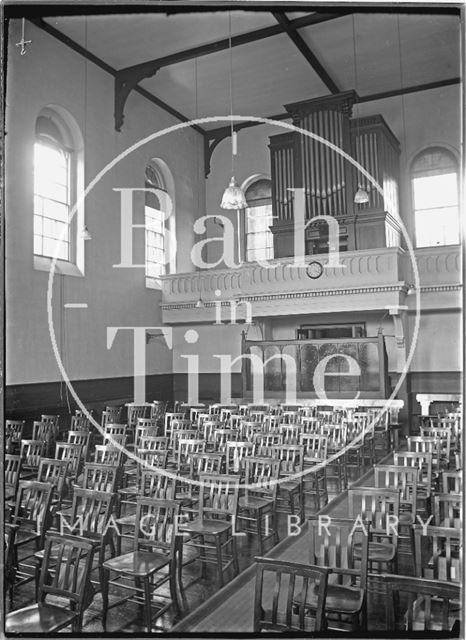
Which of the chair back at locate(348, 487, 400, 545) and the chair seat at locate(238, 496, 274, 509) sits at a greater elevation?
the chair back at locate(348, 487, 400, 545)

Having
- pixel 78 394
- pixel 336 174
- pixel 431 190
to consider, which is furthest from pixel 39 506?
pixel 431 190

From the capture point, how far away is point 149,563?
4.05 meters

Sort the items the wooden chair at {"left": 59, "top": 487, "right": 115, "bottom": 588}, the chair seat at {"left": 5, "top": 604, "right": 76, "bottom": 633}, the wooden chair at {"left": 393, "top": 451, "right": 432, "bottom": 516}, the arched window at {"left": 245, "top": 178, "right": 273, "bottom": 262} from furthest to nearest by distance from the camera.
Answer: the arched window at {"left": 245, "top": 178, "right": 273, "bottom": 262} < the wooden chair at {"left": 393, "top": 451, "right": 432, "bottom": 516} < the wooden chair at {"left": 59, "top": 487, "right": 115, "bottom": 588} < the chair seat at {"left": 5, "top": 604, "right": 76, "bottom": 633}

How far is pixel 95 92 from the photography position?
521 inches

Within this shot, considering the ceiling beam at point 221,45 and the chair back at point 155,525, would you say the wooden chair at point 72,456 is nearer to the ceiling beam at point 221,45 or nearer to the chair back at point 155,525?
the chair back at point 155,525

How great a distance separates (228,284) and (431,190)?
19.2ft

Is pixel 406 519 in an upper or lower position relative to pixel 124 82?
lower

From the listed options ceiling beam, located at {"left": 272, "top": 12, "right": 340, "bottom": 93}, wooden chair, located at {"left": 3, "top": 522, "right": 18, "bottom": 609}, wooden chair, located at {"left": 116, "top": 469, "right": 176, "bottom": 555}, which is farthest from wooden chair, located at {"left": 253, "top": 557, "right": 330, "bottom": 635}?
ceiling beam, located at {"left": 272, "top": 12, "right": 340, "bottom": 93}

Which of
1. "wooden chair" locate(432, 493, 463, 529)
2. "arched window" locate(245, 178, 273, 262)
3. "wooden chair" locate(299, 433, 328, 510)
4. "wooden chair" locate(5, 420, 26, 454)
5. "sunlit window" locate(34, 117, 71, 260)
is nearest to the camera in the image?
"wooden chair" locate(432, 493, 463, 529)

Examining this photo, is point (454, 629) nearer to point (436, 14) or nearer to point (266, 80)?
point (436, 14)

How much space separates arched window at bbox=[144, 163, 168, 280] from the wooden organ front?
10.3ft

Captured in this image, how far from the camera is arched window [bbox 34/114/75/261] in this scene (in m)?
11.5

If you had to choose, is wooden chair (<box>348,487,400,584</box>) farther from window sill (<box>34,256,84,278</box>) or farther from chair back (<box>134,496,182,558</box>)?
window sill (<box>34,256,84,278</box>)

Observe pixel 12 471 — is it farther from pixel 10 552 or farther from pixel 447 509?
pixel 447 509
